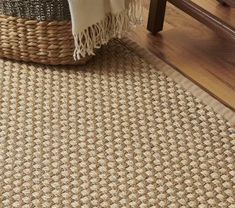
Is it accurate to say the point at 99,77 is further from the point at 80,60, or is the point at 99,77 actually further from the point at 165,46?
the point at 165,46

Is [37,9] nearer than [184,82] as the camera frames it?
Yes

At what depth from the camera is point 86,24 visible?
1225 millimetres

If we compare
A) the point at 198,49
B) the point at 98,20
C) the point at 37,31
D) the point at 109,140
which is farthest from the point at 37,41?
the point at 198,49

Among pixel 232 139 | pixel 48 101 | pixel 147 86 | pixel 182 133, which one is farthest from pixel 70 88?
pixel 232 139

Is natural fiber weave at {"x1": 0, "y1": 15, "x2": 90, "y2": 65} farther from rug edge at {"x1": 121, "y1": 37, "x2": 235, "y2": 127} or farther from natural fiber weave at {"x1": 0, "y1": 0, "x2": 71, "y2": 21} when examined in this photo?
rug edge at {"x1": 121, "y1": 37, "x2": 235, "y2": 127}

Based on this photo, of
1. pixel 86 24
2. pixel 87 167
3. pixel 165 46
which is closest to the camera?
pixel 87 167

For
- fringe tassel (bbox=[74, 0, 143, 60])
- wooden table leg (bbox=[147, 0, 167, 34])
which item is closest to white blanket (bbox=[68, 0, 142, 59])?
fringe tassel (bbox=[74, 0, 143, 60])

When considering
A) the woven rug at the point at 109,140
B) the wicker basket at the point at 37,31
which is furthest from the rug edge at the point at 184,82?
the wicker basket at the point at 37,31

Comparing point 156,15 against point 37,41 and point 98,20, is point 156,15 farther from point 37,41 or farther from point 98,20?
point 37,41

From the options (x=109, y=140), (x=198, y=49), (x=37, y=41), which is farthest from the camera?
(x=198, y=49)

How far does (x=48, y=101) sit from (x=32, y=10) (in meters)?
0.23

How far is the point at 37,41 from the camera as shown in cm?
128

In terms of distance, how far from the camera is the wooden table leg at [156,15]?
1.47 metres

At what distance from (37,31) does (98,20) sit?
16 cm
